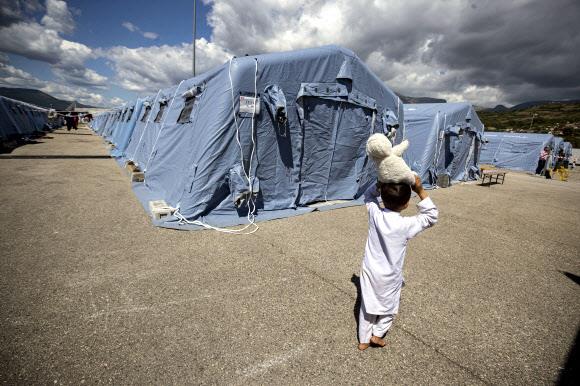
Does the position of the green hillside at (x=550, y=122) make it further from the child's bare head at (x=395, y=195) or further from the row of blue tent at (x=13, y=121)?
the row of blue tent at (x=13, y=121)

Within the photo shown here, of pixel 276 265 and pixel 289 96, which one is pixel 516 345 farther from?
pixel 289 96

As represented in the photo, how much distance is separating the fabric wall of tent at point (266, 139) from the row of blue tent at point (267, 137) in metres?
0.02

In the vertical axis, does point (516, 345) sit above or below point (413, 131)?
below

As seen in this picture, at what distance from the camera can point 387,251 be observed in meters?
2.39

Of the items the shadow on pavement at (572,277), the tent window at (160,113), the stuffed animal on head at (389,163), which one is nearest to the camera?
the stuffed animal on head at (389,163)

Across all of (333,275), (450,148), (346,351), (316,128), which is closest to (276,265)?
(333,275)

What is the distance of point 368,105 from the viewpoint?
761 centimetres

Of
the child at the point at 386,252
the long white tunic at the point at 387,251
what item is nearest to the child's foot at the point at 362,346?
the child at the point at 386,252

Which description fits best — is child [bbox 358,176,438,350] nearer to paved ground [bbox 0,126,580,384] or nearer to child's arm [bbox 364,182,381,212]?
child's arm [bbox 364,182,381,212]

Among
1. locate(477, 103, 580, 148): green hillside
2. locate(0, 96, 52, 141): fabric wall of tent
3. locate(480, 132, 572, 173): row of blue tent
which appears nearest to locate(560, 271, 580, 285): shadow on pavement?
locate(0, 96, 52, 141): fabric wall of tent

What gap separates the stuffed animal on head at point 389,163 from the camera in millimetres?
2190

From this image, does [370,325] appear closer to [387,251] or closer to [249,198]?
[387,251]

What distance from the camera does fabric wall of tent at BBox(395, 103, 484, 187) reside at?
11852 mm

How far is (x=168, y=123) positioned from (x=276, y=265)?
562cm
